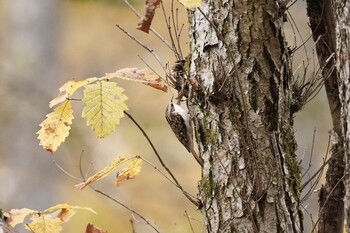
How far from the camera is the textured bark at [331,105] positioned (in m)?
2.68

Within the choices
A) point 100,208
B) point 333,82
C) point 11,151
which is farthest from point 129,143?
point 333,82

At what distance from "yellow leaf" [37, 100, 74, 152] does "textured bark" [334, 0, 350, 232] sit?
3.11ft

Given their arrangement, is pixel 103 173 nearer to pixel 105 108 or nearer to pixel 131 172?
pixel 131 172

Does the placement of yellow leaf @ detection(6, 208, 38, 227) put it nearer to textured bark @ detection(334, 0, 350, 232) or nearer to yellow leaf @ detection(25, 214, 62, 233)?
yellow leaf @ detection(25, 214, 62, 233)

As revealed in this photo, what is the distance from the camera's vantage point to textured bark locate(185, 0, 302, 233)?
2.37m

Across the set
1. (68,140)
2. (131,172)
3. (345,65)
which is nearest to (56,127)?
(131,172)

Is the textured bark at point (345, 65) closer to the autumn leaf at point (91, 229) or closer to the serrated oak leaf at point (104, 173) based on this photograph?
the serrated oak leaf at point (104, 173)

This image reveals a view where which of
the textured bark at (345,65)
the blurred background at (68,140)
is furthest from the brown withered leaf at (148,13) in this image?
the blurred background at (68,140)

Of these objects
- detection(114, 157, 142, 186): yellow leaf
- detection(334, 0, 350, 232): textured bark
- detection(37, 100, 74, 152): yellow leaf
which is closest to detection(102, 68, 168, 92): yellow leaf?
detection(37, 100, 74, 152): yellow leaf

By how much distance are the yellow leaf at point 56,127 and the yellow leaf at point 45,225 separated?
0.29m

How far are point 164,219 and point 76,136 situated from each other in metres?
2.01

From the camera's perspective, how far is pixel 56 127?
8.33 ft

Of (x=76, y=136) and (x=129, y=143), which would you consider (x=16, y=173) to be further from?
(x=129, y=143)

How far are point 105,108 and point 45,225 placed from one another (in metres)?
0.54
